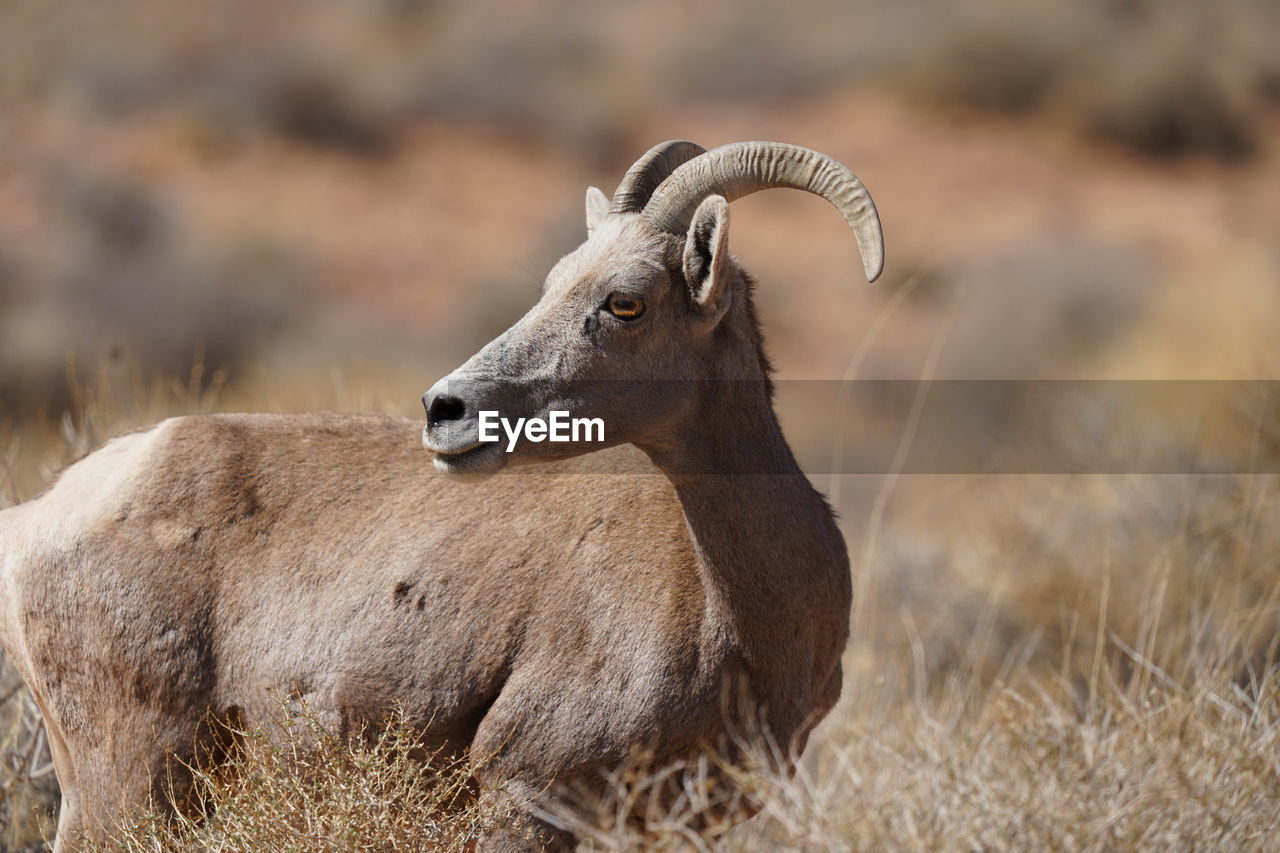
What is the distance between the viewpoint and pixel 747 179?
14.0 feet

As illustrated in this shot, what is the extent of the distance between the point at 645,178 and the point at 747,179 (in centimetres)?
47

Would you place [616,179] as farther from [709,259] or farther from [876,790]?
[876,790]

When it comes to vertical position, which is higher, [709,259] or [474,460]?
[709,259]

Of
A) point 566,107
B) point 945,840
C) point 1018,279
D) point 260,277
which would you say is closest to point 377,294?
point 260,277

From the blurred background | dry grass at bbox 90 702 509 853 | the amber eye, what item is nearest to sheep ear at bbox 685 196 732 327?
the amber eye

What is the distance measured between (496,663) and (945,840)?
64.9 inches

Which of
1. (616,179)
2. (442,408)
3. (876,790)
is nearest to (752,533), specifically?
(876,790)

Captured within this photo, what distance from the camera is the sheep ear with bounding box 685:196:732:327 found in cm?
408

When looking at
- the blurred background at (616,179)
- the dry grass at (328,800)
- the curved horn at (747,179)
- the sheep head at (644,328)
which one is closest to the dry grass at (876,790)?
the dry grass at (328,800)

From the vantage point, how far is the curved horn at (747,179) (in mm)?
4242

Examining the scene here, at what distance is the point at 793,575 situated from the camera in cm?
433

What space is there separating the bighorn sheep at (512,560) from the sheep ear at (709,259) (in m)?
0.01

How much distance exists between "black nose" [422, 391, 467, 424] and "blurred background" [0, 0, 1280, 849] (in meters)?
7.82

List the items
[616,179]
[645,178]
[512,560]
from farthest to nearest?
[616,179] < [645,178] < [512,560]
